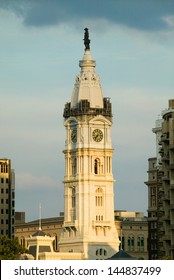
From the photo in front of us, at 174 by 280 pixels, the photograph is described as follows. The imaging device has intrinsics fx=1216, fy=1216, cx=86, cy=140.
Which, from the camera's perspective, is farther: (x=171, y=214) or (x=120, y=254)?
(x=120, y=254)
